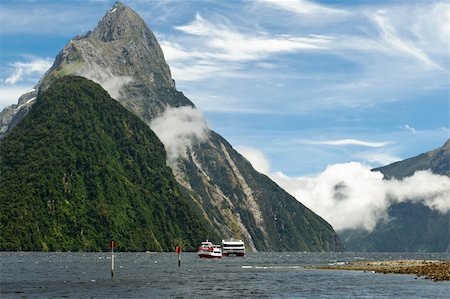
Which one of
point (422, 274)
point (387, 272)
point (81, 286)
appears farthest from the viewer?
point (387, 272)

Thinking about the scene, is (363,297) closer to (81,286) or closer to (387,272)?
(81,286)

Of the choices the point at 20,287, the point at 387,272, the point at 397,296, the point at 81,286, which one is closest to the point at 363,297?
the point at 397,296

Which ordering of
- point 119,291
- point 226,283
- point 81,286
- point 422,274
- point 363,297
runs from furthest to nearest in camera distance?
point 422,274
point 226,283
point 81,286
point 119,291
point 363,297

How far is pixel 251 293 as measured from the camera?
10012 centimetres

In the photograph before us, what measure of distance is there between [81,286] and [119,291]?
1241cm

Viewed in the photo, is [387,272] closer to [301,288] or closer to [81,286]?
[301,288]

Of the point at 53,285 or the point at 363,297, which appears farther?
the point at 53,285

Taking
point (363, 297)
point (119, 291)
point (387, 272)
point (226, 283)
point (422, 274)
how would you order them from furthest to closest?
point (387, 272) < point (422, 274) < point (226, 283) < point (119, 291) < point (363, 297)

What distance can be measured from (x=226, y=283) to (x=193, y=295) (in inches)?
1142

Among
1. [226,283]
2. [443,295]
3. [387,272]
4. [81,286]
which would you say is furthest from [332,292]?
[387,272]

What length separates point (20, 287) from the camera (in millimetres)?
108500

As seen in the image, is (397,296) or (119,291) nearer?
(397,296)

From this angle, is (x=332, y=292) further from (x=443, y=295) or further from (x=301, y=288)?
(x=443, y=295)

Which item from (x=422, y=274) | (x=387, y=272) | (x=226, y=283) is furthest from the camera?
(x=387, y=272)
